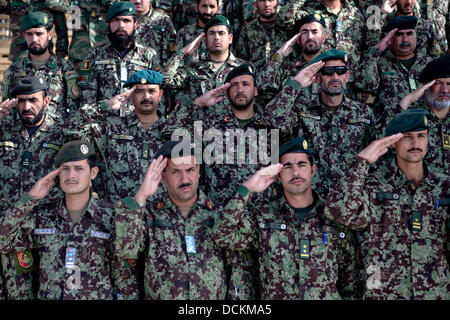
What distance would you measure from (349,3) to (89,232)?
469 centimetres

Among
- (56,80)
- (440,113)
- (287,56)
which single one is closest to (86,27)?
(56,80)

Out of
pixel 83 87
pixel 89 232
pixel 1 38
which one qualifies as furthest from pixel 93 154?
pixel 1 38

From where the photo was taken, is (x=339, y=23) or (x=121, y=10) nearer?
(x=121, y=10)

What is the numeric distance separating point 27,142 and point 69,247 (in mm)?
1673

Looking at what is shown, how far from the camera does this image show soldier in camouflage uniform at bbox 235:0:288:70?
24.5ft

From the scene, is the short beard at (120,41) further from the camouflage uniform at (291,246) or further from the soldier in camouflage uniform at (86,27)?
the camouflage uniform at (291,246)

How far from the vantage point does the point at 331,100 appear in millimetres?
5621

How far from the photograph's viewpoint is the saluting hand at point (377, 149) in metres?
4.59

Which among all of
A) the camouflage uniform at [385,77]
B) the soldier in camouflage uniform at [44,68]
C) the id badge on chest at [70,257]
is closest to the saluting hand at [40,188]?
the id badge on chest at [70,257]

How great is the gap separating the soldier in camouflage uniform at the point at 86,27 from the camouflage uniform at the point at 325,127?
3.48 meters

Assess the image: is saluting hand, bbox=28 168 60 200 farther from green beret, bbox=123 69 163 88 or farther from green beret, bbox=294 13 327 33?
green beret, bbox=294 13 327 33

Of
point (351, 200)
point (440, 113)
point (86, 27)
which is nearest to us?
point (351, 200)

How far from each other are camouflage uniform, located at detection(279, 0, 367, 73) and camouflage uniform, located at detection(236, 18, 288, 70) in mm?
254

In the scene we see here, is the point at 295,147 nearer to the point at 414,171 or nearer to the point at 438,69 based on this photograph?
the point at 414,171
